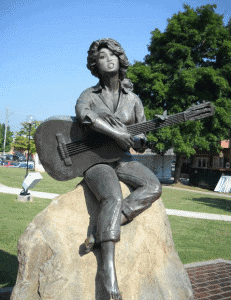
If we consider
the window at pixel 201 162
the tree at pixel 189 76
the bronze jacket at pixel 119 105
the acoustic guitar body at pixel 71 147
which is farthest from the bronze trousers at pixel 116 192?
the window at pixel 201 162

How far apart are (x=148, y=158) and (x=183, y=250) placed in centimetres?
2135

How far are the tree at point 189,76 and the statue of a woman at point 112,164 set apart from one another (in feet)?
46.6

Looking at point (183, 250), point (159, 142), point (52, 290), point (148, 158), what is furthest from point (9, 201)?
point (148, 158)

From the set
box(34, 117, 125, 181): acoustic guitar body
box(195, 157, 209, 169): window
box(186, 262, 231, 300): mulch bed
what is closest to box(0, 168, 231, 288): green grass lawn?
box(186, 262, 231, 300): mulch bed

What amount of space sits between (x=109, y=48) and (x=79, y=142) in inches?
42.1

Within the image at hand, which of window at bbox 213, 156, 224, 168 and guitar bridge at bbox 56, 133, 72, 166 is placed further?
window at bbox 213, 156, 224, 168

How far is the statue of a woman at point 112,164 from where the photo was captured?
266cm

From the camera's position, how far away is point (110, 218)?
8.86 ft

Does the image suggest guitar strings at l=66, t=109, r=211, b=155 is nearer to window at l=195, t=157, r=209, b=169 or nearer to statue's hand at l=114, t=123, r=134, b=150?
statue's hand at l=114, t=123, r=134, b=150

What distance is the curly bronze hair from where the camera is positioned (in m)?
3.25

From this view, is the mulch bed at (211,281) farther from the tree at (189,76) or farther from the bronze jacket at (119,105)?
the tree at (189,76)

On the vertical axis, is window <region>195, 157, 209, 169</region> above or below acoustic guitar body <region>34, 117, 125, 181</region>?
below

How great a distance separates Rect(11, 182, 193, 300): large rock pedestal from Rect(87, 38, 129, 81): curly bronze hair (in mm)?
1366

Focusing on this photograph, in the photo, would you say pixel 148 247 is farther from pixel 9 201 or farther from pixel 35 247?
pixel 9 201
